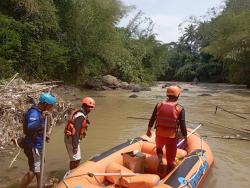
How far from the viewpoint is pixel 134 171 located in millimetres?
5922

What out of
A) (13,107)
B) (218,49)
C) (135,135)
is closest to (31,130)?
(13,107)

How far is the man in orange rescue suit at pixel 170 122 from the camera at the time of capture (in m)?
5.66

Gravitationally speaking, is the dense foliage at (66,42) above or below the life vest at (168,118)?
above

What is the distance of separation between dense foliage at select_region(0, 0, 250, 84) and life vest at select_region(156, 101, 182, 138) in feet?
30.7

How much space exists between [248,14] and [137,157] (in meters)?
25.8

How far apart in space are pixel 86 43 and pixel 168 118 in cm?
1784

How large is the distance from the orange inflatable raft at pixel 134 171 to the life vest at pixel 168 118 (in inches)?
20.6

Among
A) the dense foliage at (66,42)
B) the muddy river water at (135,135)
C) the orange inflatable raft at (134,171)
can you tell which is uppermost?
the dense foliage at (66,42)

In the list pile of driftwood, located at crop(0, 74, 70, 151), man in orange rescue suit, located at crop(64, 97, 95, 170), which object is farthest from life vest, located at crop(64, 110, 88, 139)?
pile of driftwood, located at crop(0, 74, 70, 151)

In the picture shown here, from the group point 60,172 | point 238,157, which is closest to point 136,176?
point 60,172

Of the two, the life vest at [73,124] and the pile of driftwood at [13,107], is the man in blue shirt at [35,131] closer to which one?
the life vest at [73,124]

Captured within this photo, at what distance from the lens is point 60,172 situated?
6812 mm

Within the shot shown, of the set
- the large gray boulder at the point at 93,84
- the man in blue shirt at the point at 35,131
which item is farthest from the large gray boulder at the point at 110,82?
the man in blue shirt at the point at 35,131

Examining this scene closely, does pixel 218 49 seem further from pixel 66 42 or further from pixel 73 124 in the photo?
pixel 73 124
